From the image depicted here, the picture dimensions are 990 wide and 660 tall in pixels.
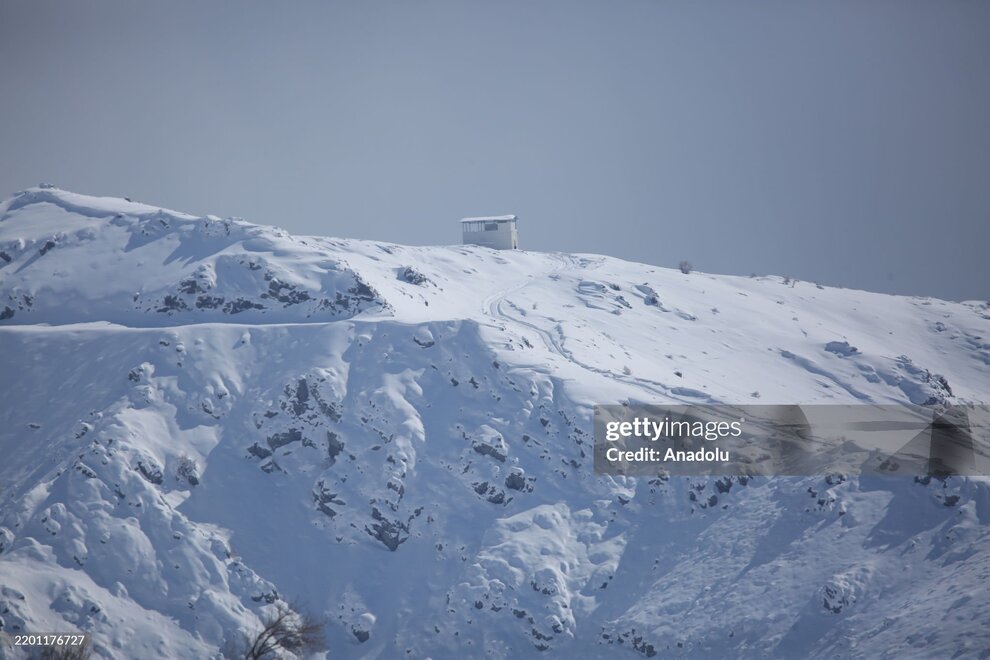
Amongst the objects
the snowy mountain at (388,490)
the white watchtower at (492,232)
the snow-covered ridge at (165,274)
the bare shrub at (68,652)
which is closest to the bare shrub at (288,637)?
the snowy mountain at (388,490)

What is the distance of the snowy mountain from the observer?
54.8 meters

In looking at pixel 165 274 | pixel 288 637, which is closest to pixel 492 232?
pixel 165 274

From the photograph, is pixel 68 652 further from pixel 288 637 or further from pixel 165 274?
pixel 165 274

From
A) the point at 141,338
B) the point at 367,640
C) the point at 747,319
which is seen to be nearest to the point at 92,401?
the point at 141,338

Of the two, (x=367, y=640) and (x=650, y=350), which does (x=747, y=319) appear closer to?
(x=650, y=350)

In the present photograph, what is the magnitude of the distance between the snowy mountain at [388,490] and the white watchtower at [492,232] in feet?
121

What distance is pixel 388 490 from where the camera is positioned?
64375 mm

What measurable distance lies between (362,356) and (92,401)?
63.0 feet

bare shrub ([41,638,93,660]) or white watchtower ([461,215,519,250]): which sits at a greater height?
white watchtower ([461,215,519,250])

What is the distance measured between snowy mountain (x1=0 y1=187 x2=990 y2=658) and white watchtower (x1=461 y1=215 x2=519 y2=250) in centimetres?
3679

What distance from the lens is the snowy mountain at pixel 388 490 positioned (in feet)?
180

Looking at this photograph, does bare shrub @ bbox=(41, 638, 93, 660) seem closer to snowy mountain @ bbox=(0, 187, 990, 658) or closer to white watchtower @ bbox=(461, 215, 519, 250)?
snowy mountain @ bbox=(0, 187, 990, 658)

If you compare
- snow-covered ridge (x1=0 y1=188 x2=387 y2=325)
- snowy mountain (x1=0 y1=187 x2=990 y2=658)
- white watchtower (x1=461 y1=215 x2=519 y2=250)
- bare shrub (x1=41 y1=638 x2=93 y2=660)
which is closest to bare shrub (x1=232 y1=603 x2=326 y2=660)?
snowy mountain (x1=0 y1=187 x2=990 y2=658)

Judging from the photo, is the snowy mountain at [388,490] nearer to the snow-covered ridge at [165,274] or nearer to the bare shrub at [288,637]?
the snow-covered ridge at [165,274]
